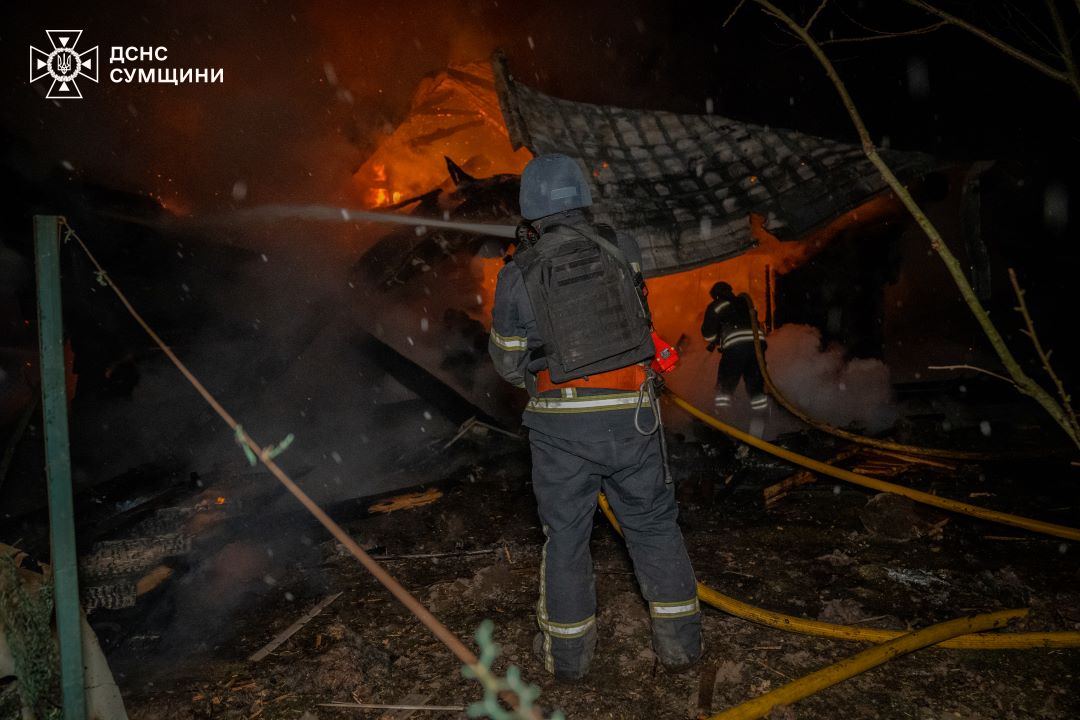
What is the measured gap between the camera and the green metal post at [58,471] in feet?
6.64

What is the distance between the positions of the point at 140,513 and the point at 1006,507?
7329 mm

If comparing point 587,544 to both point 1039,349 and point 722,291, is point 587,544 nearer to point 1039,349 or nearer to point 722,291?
point 1039,349

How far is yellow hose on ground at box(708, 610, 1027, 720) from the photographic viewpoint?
236cm

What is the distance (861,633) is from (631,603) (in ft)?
4.06

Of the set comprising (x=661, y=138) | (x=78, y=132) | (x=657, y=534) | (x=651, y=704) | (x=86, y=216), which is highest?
(x=78, y=132)

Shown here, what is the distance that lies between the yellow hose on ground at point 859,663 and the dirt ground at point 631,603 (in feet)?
0.62

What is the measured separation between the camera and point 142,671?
10.8 ft

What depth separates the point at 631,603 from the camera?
3.50m

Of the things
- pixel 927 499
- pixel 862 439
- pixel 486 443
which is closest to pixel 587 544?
pixel 927 499

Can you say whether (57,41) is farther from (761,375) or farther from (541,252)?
(761,375)

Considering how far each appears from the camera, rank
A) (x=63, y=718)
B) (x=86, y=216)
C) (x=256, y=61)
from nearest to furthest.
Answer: (x=63, y=718), (x=86, y=216), (x=256, y=61)

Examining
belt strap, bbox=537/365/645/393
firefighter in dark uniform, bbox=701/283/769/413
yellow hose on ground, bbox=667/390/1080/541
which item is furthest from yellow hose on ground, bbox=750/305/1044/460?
belt strap, bbox=537/365/645/393

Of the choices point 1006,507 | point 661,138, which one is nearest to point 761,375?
point 1006,507

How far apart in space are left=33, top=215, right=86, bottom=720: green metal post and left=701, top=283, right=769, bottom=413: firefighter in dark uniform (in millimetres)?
6434
